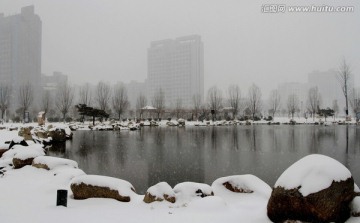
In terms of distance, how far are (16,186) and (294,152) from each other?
12965 millimetres

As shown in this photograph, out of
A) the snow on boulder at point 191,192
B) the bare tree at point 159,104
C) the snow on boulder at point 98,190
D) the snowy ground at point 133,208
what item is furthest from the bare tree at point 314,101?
the snow on boulder at point 98,190

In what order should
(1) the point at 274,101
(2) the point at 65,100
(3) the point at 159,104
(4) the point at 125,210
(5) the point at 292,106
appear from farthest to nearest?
(1) the point at 274,101 → (5) the point at 292,106 → (3) the point at 159,104 → (2) the point at 65,100 → (4) the point at 125,210

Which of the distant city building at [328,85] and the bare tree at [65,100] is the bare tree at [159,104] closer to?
the bare tree at [65,100]

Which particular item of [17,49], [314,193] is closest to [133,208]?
[314,193]

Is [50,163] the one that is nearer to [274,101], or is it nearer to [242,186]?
[242,186]

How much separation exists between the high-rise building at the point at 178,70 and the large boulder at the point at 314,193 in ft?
434

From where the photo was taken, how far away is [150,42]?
16162cm

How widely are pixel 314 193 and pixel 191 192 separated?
2.86 m

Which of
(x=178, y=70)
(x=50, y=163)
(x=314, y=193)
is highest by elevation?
(x=178, y=70)

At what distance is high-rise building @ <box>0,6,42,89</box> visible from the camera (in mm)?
100750

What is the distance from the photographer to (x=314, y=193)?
185 inches

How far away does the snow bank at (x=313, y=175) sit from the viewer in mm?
4762

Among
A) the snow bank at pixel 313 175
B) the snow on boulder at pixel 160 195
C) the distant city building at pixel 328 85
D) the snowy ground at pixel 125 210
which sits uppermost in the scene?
the distant city building at pixel 328 85

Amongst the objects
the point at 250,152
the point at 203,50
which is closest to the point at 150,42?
the point at 203,50
